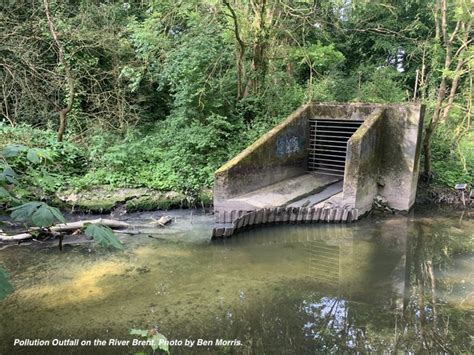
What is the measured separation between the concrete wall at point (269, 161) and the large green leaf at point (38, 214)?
293 inches

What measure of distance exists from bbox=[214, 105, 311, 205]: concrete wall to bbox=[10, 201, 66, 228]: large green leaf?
24.4 feet

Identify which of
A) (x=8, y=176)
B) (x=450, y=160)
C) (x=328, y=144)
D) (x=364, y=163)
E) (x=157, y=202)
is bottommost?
(x=157, y=202)

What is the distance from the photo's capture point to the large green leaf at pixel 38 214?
197 cm

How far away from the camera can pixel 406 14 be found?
18469mm

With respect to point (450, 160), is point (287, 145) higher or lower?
higher

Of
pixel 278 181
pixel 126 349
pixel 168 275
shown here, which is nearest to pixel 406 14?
pixel 278 181

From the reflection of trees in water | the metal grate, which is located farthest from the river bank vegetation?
the reflection of trees in water

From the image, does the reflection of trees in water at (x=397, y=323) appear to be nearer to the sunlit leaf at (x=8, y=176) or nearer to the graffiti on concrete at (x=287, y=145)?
the sunlit leaf at (x=8, y=176)

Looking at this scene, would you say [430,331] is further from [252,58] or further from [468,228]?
[252,58]

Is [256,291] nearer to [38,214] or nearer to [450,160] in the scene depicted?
[38,214]

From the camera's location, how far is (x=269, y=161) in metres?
10.7

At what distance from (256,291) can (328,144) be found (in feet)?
22.2

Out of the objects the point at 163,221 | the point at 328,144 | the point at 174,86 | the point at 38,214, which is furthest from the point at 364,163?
the point at 38,214

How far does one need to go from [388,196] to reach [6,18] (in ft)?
36.2
